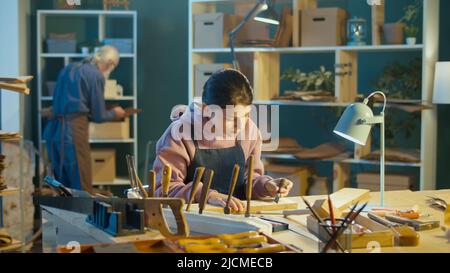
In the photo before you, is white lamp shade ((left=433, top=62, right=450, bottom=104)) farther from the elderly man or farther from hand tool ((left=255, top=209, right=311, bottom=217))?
the elderly man

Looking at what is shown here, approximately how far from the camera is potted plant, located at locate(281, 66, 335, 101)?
17.4 feet

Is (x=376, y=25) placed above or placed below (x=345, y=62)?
above

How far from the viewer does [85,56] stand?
648cm

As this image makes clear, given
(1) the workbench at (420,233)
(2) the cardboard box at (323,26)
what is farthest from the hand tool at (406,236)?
(2) the cardboard box at (323,26)

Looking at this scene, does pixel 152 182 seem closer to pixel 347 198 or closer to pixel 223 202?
pixel 223 202

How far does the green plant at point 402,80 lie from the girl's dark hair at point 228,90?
104 inches

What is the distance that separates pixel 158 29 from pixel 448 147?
3106 millimetres

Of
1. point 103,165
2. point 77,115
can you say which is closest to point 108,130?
point 103,165

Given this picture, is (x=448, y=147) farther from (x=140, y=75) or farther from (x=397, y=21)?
(x=140, y=75)

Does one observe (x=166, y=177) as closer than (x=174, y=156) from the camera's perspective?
Yes

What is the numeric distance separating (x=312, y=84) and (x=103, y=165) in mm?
2212

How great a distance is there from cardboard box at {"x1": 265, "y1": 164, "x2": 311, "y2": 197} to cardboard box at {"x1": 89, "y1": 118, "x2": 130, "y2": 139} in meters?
1.67

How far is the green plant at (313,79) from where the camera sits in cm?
548

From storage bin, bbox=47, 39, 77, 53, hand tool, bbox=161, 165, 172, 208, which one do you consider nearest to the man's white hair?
storage bin, bbox=47, 39, 77, 53
